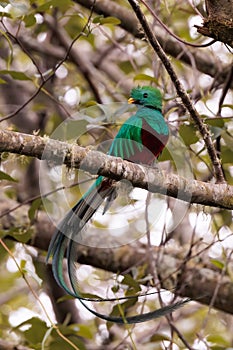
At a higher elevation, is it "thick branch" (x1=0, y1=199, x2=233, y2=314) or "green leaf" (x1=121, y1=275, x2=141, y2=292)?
"thick branch" (x1=0, y1=199, x2=233, y2=314)

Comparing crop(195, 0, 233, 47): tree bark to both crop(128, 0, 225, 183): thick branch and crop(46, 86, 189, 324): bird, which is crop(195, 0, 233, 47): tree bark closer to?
crop(128, 0, 225, 183): thick branch

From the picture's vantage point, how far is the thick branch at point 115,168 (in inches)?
80.4

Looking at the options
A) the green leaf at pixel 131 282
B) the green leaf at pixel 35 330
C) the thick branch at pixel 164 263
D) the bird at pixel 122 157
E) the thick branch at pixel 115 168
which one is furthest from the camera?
the thick branch at pixel 164 263

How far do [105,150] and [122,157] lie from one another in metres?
0.41

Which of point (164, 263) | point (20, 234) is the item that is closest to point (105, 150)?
point (20, 234)

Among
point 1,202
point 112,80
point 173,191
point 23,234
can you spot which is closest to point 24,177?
point 1,202

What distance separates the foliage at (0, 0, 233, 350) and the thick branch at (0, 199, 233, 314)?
1.3 inches

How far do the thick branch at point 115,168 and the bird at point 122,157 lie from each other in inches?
14.4

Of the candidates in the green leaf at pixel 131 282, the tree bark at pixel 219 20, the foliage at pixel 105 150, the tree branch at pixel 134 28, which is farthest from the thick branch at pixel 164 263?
the tree bark at pixel 219 20

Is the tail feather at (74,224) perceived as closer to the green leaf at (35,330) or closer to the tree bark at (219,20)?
the green leaf at (35,330)

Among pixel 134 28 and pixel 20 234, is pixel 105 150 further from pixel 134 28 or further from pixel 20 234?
pixel 134 28

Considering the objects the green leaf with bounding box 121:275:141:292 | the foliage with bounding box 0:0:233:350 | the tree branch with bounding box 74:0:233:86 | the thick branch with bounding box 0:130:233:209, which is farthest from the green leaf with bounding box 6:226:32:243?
the tree branch with bounding box 74:0:233:86

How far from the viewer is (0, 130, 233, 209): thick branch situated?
2041mm

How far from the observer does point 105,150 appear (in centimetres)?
317
